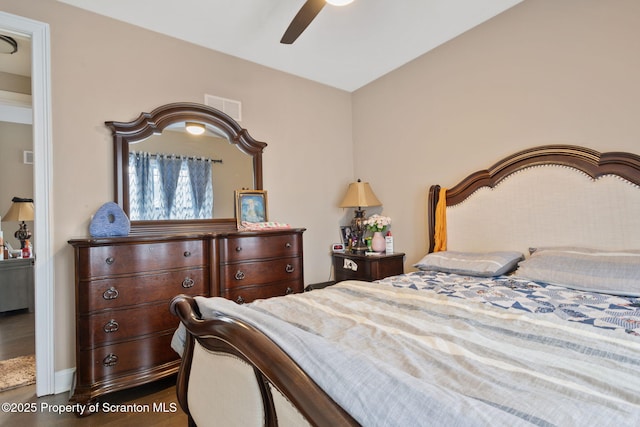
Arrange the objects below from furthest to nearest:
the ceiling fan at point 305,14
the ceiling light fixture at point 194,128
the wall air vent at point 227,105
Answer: the wall air vent at point 227,105, the ceiling light fixture at point 194,128, the ceiling fan at point 305,14

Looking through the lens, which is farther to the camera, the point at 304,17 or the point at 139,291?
the point at 139,291

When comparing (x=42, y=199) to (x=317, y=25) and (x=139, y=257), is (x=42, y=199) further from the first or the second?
(x=317, y=25)

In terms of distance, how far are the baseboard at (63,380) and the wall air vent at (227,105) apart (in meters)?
2.34

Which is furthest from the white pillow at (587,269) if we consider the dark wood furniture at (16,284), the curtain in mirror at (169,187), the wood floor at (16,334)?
the dark wood furniture at (16,284)

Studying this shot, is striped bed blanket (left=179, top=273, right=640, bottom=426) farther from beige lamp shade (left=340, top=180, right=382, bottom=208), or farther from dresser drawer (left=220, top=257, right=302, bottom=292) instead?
beige lamp shade (left=340, top=180, right=382, bottom=208)

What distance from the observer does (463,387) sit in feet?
2.53

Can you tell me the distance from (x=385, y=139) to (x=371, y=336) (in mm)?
2756

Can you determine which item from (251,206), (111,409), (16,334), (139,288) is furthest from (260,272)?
(16,334)

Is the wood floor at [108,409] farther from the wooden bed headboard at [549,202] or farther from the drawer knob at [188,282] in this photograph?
the wooden bed headboard at [549,202]

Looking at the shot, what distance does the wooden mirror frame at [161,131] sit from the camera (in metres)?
2.41

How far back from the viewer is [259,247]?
8.54ft

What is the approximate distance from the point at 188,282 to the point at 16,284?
343cm

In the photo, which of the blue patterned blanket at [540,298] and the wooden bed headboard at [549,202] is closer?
the blue patterned blanket at [540,298]

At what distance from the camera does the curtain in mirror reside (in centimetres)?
250
